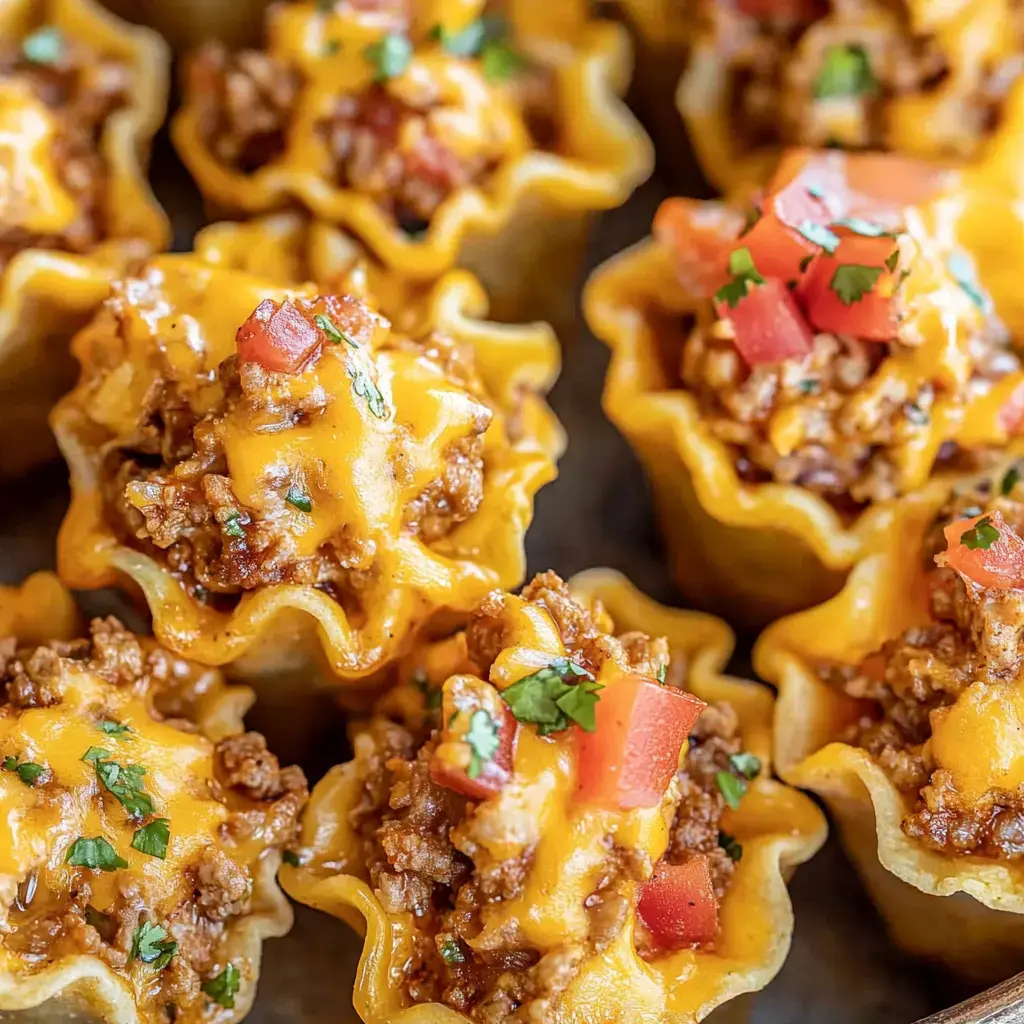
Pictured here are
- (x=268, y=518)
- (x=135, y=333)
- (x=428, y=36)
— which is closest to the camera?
(x=268, y=518)

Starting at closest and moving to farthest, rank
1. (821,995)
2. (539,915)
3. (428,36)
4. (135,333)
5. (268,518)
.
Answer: (539,915)
(268,518)
(135,333)
(821,995)
(428,36)

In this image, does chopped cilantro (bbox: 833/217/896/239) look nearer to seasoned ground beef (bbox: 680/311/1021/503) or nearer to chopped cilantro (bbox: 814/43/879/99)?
seasoned ground beef (bbox: 680/311/1021/503)

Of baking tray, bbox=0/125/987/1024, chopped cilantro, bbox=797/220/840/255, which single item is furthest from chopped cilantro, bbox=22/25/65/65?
chopped cilantro, bbox=797/220/840/255

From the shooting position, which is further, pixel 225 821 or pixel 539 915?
pixel 225 821

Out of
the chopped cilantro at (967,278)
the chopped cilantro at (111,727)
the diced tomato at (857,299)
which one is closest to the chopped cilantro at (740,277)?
the diced tomato at (857,299)

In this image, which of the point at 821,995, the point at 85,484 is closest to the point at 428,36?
the point at 85,484

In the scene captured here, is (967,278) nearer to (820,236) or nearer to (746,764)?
(820,236)

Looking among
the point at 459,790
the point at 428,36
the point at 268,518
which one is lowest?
the point at 459,790

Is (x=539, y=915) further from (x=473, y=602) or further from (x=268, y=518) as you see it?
(x=268, y=518)
